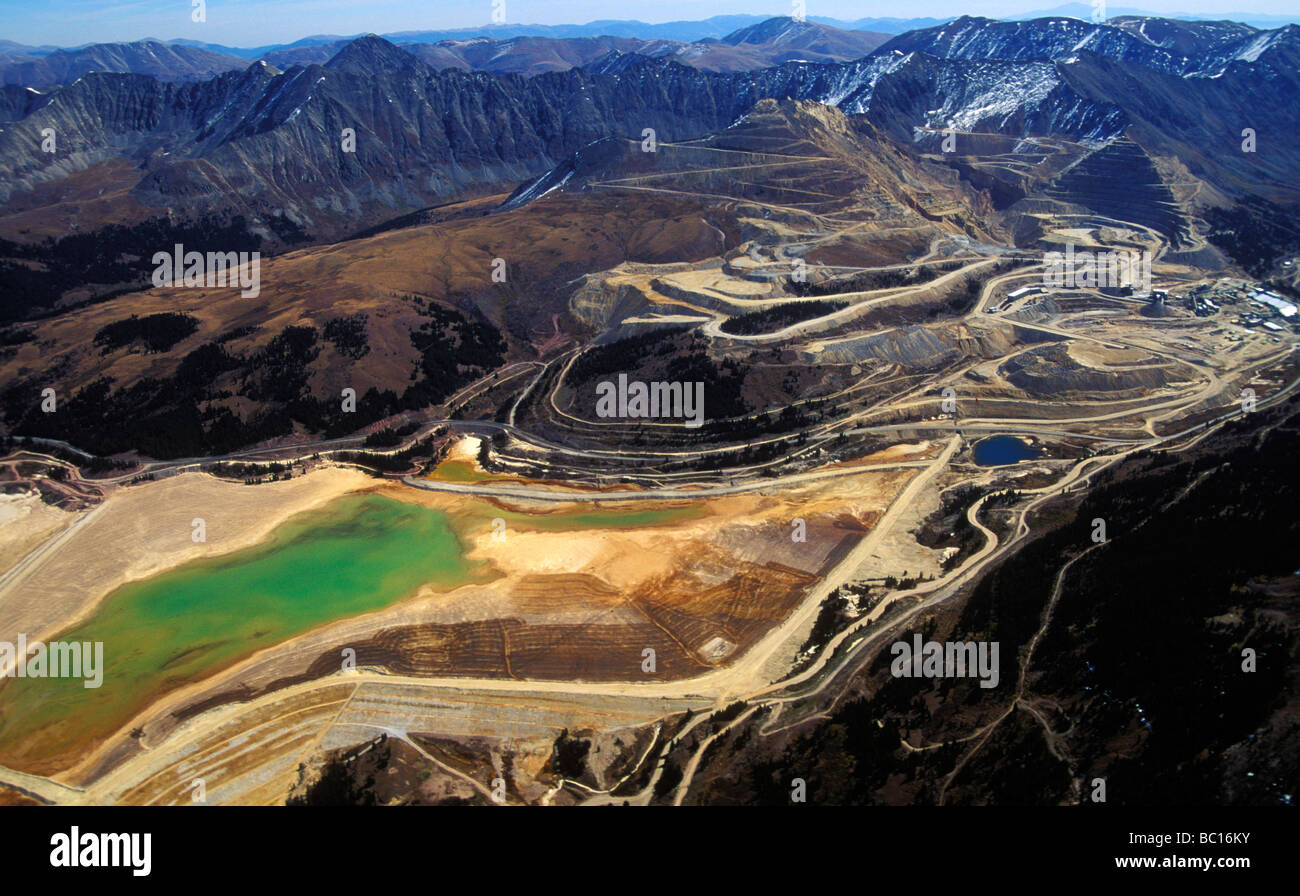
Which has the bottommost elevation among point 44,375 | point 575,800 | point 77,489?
point 575,800

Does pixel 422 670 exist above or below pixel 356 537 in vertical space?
below

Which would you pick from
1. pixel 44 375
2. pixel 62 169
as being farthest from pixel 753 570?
pixel 62 169

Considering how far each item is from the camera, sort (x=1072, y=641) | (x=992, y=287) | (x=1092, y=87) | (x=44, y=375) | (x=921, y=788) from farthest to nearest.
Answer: (x=1092, y=87) < (x=992, y=287) < (x=44, y=375) < (x=1072, y=641) < (x=921, y=788)

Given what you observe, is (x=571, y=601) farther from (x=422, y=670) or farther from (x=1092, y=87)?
(x=1092, y=87)

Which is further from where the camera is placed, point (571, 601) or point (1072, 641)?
point (571, 601)

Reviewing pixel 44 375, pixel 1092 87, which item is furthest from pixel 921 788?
pixel 1092 87

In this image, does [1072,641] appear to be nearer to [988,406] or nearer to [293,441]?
[988,406]

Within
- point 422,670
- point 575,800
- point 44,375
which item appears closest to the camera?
point 575,800
